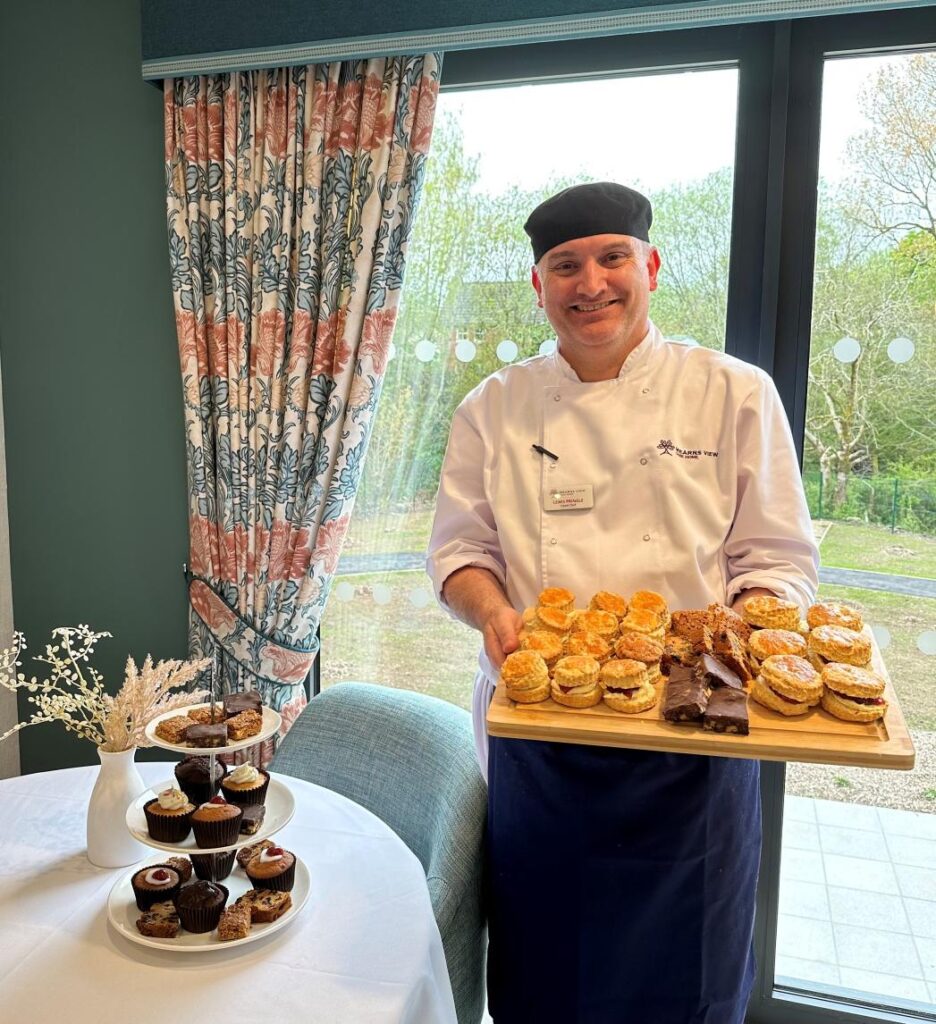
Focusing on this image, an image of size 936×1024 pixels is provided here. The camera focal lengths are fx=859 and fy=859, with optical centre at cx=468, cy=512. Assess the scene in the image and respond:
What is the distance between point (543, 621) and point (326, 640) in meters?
1.28

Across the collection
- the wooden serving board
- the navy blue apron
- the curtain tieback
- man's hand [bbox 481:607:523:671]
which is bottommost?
the navy blue apron

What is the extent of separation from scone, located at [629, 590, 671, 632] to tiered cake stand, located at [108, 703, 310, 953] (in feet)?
1.94

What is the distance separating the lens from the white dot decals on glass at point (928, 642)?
2.03 meters

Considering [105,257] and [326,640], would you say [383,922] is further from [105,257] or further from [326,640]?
[105,257]

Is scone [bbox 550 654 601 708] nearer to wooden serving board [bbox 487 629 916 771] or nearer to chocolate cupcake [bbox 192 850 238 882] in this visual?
wooden serving board [bbox 487 629 916 771]

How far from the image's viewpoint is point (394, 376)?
2.35 meters

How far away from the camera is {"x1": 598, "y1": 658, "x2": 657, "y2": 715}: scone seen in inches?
46.6

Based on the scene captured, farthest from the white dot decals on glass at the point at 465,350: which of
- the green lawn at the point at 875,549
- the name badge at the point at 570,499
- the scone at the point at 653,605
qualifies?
the scone at the point at 653,605

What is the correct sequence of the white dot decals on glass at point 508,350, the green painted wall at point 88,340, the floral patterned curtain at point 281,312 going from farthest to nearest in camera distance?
the green painted wall at point 88,340 → the white dot decals on glass at point 508,350 → the floral patterned curtain at point 281,312

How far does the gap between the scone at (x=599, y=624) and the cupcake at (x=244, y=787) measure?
529 millimetres

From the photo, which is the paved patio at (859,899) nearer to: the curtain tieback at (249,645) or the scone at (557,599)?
the scone at (557,599)

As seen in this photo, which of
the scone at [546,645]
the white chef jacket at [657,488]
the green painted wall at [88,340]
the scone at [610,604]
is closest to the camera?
the scone at [546,645]

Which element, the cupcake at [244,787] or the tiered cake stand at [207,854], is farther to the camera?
the cupcake at [244,787]

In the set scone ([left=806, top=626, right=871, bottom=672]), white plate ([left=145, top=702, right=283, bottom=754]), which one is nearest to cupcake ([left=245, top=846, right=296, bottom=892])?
white plate ([left=145, top=702, right=283, bottom=754])
